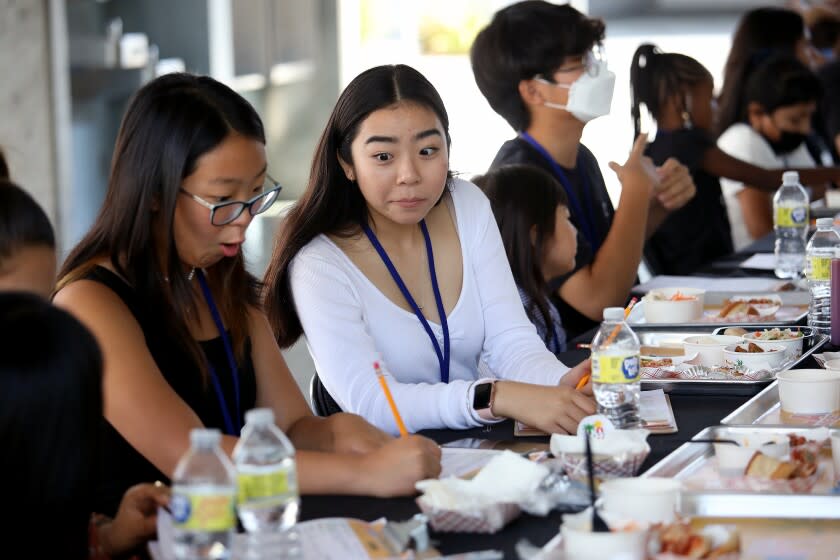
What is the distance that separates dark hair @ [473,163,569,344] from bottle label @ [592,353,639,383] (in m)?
0.91

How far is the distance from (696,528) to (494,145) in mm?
8391

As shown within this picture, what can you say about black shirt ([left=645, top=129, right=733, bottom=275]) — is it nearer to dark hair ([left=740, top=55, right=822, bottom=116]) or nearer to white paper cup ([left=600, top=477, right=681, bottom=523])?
dark hair ([left=740, top=55, right=822, bottom=116])

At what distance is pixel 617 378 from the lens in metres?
1.78

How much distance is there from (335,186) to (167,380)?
1.92 feet

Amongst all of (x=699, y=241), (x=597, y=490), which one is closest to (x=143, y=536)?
(x=597, y=490)

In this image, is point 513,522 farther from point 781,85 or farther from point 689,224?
point 781,85

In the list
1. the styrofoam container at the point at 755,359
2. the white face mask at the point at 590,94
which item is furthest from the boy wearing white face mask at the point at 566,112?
the styrofoam container at the point at 755,359

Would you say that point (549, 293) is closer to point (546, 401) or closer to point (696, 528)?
point (546, 401)

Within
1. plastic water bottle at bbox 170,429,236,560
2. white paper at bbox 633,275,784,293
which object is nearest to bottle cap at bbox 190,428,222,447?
plastic water bottle at bbox 170,429,236,560

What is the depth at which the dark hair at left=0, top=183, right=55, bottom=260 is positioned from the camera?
1.41 meters

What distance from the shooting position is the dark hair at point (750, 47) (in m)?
4.99

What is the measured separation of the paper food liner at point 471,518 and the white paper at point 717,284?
1724mm

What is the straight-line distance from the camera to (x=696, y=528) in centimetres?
132

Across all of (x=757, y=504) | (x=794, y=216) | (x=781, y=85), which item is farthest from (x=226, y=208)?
(x=781, y=85)
